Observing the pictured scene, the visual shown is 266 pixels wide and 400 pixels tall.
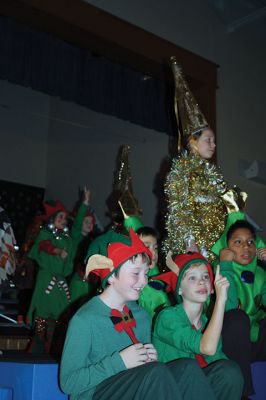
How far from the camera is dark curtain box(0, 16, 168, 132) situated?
162 inches

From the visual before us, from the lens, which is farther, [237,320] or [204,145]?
[204,145]

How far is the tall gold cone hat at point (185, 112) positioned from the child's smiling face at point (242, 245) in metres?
0.73

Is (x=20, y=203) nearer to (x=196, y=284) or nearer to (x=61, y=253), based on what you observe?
(x=61, y=253)

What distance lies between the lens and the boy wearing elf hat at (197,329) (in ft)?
5.24

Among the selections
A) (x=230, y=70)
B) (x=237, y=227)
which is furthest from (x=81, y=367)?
(x=230, y=70)

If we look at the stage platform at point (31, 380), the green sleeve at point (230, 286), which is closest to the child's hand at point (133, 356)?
the stage platform at point (31, 380)

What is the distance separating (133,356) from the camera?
57.3 inches

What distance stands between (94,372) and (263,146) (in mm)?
4680

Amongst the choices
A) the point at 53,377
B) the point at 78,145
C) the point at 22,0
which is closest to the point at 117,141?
the point at 78,145

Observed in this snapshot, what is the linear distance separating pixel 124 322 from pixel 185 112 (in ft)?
5.56

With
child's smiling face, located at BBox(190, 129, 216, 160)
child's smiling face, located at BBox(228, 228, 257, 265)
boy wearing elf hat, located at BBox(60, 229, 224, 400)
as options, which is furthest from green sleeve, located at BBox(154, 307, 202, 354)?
child's smiling face, located at BBox(190, 129, 216, 160)

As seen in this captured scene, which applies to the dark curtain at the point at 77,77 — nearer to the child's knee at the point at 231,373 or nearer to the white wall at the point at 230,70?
the white wall at the point at 230,70

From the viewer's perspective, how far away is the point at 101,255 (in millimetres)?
1673

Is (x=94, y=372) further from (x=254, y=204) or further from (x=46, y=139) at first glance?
(x=46, y=139)
